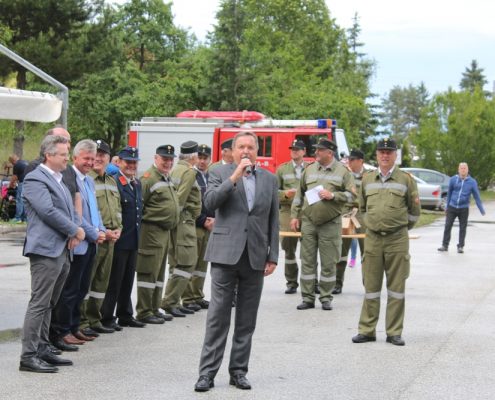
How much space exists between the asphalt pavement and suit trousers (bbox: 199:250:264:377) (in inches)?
9.0

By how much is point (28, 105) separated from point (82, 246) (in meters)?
1.74

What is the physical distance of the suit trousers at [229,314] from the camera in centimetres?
733

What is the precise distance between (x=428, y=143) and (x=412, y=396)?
4993 cm

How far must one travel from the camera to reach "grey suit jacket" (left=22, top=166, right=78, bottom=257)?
762 cm

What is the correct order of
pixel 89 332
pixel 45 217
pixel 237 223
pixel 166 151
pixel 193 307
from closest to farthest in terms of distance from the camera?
pixel 237 223, pixel 45 217, pixel 89 332, pixel 166 151, pixel 193 307

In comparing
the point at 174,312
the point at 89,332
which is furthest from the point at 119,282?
the point at 174,312

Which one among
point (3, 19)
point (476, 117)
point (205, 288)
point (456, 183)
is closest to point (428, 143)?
point (476, 117)

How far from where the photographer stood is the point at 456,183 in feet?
70.6

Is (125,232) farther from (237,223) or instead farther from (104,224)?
(237,223)

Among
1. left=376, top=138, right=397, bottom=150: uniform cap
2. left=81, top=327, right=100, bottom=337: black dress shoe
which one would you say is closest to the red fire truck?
left=376, top=138, right=397, bottom=150: uniform cap

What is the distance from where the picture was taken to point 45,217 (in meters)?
7.62

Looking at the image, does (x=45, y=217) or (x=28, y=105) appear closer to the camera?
(x=45, y=217)

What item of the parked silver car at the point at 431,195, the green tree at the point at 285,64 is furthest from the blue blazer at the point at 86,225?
the parked silver car at the point at 431,195

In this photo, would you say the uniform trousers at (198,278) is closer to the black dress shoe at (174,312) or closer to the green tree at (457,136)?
the black dress shoe at (174,312)
